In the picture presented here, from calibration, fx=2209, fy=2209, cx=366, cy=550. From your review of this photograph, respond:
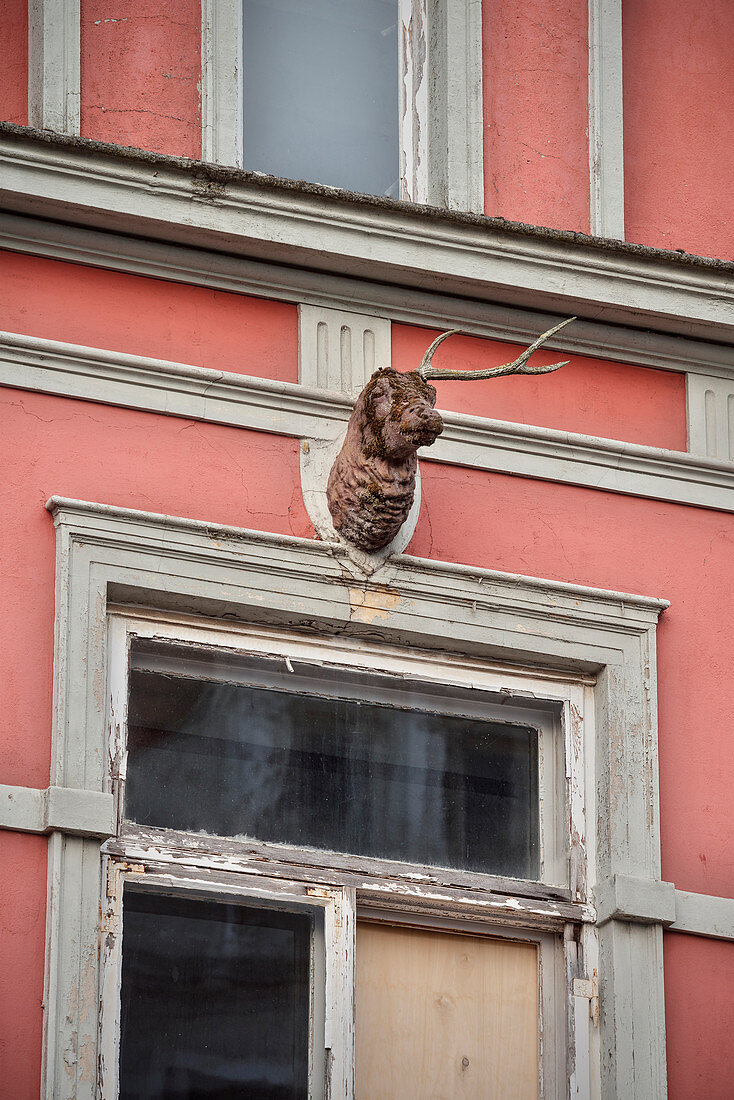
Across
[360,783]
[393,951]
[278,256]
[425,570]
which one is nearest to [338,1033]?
[393,951]

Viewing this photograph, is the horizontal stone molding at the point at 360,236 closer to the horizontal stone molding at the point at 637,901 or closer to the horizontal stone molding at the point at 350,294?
the horizontal stone molding at the point at 350,294

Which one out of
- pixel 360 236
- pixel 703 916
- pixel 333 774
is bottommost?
pixel 703 916

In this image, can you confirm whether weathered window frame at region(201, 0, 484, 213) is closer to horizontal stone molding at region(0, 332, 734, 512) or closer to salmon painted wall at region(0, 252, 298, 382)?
salmon painted wall at region(0, 252, 298, 382)

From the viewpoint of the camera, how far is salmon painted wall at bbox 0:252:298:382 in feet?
23.0

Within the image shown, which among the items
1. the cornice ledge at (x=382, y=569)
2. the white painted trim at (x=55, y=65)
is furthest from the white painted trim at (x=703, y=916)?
the white painted trim at (x=55, y=65)

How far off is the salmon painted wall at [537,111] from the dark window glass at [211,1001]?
2.68m

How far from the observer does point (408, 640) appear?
7.00 metres

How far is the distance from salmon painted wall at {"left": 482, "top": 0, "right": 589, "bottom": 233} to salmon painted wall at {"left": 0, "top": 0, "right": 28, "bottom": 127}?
161 centimetres

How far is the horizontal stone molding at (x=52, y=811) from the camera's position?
625 cm

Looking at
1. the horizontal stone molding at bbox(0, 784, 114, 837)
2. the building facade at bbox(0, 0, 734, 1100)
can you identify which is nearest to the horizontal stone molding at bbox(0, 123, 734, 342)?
the building facade at bbox(0, 0, 734, 1100)

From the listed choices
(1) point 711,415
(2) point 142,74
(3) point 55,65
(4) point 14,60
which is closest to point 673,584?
(1) point 711,415

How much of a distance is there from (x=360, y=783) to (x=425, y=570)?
0.71 meters

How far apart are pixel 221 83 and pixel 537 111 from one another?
116cm

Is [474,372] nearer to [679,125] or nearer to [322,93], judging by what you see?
[322,93]
